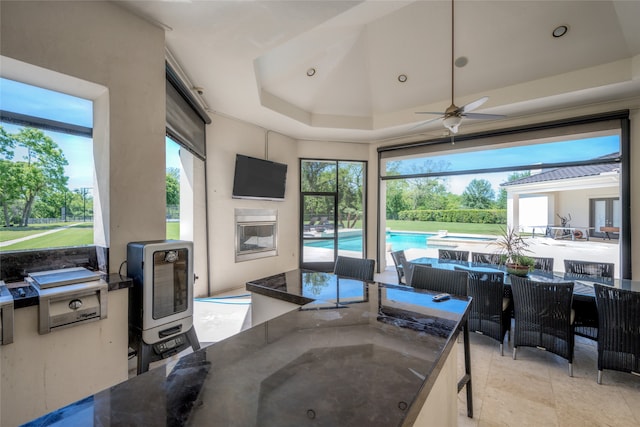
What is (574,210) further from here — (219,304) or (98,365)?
(98,365)

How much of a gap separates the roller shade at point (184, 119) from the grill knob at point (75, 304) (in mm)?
1963

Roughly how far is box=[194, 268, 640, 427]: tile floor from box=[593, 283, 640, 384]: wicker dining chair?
194 millimetres

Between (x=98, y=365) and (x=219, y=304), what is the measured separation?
239 cm

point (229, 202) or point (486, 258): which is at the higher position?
point (229, 202)

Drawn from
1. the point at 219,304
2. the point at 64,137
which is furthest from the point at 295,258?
the point at 64,137

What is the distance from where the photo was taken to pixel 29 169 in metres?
1.84

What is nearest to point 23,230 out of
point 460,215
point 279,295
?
point 279,295

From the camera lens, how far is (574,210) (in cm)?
725

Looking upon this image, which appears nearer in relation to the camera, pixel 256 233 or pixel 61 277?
pixel 61 277

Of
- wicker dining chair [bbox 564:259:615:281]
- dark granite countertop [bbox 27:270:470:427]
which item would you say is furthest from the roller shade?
wicker dining chair [bbox 564:259:615:281]

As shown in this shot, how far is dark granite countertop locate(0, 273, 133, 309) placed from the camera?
142 centimetres

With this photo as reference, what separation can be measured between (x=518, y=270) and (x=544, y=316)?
0.83m

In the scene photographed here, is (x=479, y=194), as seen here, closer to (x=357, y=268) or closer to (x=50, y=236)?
(x=357, y=268)

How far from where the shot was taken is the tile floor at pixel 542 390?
197 centimetres
